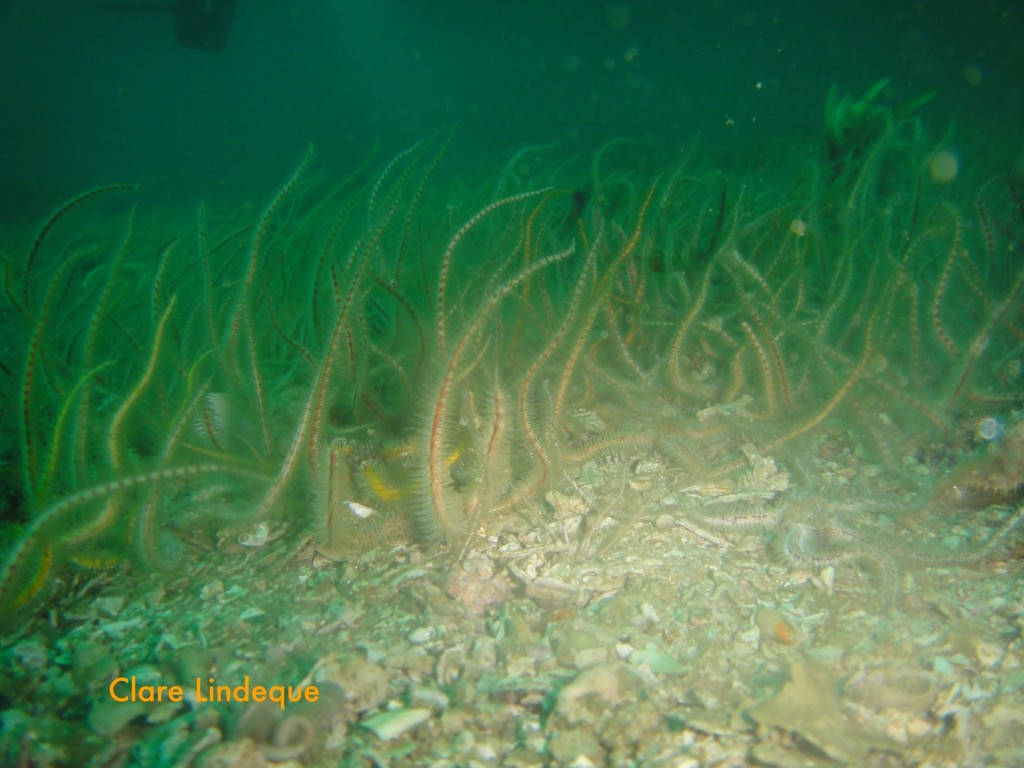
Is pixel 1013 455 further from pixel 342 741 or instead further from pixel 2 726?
pixel 2 726

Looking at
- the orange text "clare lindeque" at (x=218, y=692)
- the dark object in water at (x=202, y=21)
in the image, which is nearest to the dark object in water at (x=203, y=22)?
the dark object in water at (x=202, y=21)

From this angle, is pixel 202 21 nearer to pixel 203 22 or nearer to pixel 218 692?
pixel 203 22

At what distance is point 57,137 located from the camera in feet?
181

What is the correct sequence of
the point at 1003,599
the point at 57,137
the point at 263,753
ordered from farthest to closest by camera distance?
the point at 57,137
the point at 1003,599
the point at 263,753

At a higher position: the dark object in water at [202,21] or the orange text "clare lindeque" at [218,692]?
the dark object in water at [202,21]

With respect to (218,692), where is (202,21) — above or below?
above

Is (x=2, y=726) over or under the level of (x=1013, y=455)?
under

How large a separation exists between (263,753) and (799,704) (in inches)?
53.7

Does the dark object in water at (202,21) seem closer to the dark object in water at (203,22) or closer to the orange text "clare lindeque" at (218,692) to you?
the dark object in water at (203,22)

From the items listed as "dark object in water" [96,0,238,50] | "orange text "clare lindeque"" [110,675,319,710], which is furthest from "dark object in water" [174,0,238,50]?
"orange text "clare lindeque"" [110,675,319,710]

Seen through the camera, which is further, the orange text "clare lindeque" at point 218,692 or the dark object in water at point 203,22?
the dark object in water at point 203,22

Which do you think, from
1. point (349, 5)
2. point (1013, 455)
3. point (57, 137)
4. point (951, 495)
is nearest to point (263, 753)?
point (951, 495)

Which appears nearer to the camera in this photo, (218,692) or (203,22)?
(218,692)

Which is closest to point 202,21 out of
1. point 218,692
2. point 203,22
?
point 203,22
